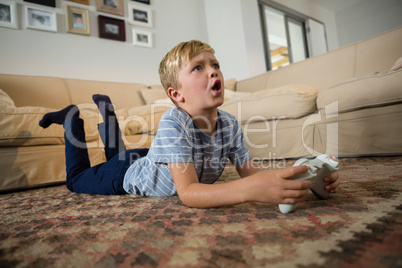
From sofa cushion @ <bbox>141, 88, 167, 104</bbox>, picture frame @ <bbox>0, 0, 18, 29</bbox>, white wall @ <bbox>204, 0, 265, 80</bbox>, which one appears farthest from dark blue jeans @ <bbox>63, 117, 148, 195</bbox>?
white wall @ <bbox>204, 0, 265, 80</bbox>

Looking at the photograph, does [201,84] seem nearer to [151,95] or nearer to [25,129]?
[25,129]

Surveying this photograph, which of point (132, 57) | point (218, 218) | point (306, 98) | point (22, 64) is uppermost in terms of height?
point (132, 57)

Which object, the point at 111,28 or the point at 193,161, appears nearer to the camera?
the point at 193,161

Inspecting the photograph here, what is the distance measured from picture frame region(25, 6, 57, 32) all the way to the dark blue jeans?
1.89m

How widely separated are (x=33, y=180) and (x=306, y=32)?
5.69 metres

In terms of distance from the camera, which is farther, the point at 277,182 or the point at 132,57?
the point at 132,57

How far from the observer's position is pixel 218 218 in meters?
0.53

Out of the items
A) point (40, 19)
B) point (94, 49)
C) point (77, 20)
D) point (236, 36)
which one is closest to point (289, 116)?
point (236, 36)

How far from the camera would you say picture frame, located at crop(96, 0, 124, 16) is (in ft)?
9.24

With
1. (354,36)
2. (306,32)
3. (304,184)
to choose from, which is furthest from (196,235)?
(354,36)

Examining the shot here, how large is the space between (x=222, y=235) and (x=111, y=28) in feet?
10.2

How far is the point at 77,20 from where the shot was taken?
2.68m

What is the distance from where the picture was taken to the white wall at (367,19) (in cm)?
554

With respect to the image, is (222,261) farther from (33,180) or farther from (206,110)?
(33,180)
